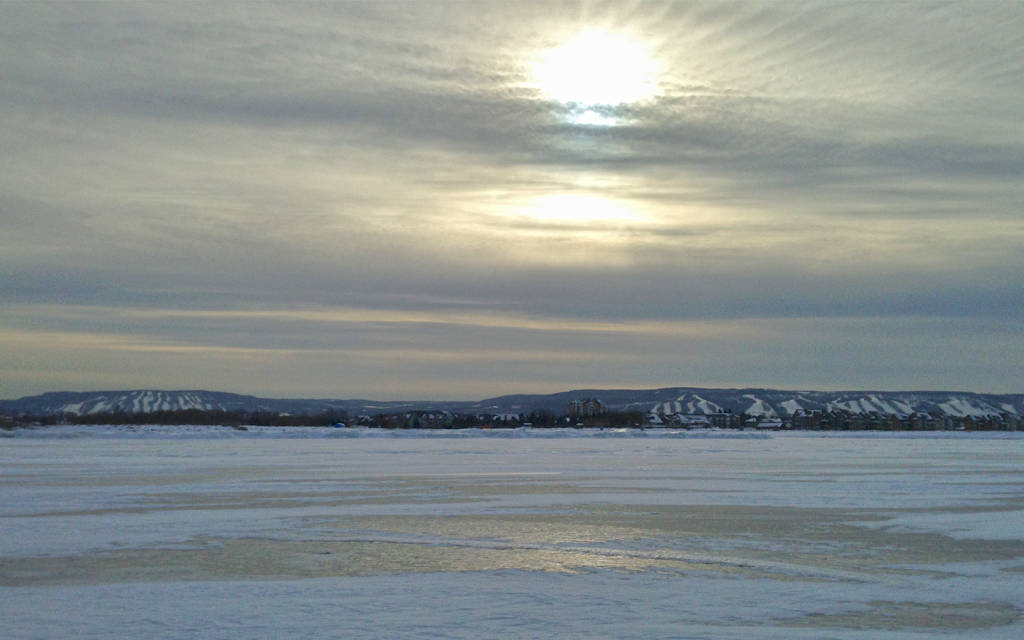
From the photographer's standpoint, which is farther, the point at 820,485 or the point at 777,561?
the point at 820,485

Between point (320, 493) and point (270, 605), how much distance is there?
39.8 feet

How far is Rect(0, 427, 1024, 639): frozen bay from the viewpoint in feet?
28.7

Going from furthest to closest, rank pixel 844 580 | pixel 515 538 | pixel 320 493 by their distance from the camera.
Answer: pixel 320 493
pixel 515 538
pixel 844 580

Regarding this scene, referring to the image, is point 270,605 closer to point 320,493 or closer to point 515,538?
point 515,538

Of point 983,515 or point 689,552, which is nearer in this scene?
point 689,552

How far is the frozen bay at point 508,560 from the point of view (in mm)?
8734

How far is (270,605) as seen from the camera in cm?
928

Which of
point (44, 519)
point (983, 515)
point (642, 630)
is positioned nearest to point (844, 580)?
point (642, 630)

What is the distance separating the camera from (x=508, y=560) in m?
11.9

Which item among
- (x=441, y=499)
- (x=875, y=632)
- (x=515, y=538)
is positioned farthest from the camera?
(x=441, y=499)

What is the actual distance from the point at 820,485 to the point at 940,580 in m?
13.6

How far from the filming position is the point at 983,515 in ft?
56.4

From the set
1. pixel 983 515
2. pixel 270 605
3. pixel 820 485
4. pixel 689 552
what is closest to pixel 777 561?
pixel 689 552

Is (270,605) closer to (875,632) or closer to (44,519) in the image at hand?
(875,632)
